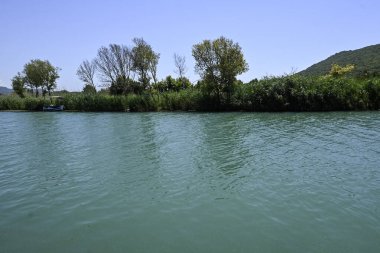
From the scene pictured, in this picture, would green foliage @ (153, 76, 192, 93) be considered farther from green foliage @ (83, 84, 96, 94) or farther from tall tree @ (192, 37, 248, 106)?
tall tree @ (192, 37, 248, 106)

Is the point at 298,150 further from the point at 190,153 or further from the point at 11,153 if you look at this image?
the point at 11,153

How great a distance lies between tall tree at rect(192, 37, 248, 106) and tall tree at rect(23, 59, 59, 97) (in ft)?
134

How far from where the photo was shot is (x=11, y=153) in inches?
666

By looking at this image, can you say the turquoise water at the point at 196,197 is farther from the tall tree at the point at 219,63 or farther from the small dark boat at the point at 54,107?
the small dark boat at the point at 54,107

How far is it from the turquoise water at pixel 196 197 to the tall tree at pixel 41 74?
188 ft

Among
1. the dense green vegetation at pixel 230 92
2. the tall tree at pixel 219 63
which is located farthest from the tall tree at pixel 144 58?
the tall tree at pixel 219 63

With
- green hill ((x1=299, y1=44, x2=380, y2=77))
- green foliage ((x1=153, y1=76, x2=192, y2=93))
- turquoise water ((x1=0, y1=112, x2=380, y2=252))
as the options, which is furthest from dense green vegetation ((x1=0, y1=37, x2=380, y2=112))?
green hill ((x1=299, y1=44, x2=380, y2=77))

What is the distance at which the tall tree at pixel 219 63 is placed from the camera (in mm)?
41625

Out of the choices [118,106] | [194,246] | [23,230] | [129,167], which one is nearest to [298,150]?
[129,167]

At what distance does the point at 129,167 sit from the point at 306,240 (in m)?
8.03

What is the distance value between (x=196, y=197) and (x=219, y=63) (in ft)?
112

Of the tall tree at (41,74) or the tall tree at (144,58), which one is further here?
the tall tree at (41,74)

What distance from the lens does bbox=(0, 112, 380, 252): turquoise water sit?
6.95 metres

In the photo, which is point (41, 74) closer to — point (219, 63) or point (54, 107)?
point (54, 107)
